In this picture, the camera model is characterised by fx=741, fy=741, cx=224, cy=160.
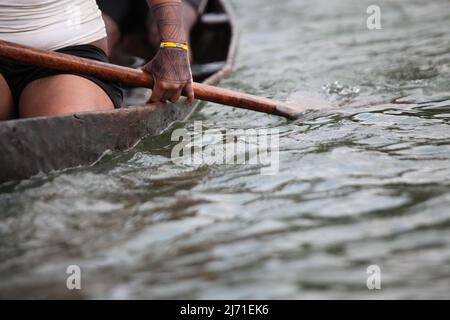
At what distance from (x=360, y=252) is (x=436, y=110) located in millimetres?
1526

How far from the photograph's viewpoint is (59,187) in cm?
242

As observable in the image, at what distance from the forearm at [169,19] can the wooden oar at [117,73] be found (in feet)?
0.60

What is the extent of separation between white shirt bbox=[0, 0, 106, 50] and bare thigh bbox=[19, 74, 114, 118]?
0.16m

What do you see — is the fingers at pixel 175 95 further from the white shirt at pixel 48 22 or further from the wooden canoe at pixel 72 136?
the white shirt at pixel 48 22

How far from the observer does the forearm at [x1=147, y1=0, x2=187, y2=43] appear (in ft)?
9.79

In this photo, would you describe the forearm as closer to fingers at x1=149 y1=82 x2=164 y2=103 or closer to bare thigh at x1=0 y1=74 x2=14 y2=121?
fingers at x1=149 y1=82 x2=164 y2=103

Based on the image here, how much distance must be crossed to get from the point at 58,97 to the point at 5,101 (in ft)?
0.65

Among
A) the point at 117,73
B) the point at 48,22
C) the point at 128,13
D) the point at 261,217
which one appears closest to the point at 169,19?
the point at 117,73

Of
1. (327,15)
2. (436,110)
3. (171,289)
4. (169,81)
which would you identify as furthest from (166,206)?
(327,15)

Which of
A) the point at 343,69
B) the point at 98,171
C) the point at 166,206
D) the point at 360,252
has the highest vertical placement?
the point at 343,69

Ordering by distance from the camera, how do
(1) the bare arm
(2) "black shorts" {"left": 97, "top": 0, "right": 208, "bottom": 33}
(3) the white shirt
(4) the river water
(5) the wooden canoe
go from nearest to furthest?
(4) the river water < (5) the wooden canoe < (3) the white shirt < (1) the bare arm < (2) "black shorts" {"left": 97, "top": 0, "right": 208, "bottom": 33}

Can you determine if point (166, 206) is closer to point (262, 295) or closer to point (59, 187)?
point (59, 187)

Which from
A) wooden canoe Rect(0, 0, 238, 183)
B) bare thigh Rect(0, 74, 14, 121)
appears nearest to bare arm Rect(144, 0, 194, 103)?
wooden canoe Rect(0, 0, 238, 183)

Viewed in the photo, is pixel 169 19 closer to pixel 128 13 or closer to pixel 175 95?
pixel 175 95
